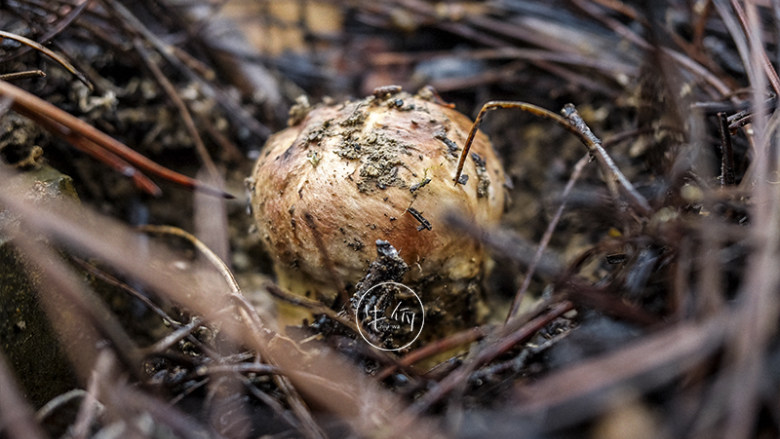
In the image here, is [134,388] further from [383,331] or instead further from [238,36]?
[238,36]

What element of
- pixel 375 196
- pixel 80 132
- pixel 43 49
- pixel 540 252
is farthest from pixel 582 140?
pixel 43 49

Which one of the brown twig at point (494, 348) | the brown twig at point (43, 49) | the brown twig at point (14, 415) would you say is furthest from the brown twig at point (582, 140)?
the brown twig at point (43, 49)

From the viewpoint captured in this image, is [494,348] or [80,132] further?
[80,132]

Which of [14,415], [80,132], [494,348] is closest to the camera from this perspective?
[14,415]

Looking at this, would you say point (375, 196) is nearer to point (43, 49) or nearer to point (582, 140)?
point (582, 140)

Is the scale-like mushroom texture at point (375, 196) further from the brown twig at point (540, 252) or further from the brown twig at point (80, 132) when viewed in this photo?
the brown twig at point (80, 132)

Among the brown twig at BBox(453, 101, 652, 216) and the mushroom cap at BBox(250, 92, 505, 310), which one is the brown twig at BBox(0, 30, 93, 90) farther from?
the brown twig at BBox(453, 101, 652, 216)

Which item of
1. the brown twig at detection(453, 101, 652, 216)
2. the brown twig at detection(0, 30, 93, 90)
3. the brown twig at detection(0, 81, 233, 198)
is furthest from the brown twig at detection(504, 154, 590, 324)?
the brown twig at detection(0, 30, 93, 90)
